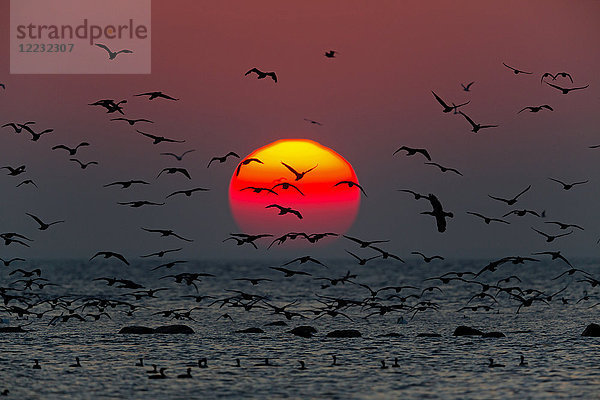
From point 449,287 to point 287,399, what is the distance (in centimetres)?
8381

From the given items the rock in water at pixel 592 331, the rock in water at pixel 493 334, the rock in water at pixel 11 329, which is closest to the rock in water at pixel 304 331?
the rock in water at pixel 493 334

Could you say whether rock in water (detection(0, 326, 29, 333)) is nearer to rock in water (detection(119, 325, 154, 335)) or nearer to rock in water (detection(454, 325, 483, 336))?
rock in water (detection(119, 325, 154, 335))

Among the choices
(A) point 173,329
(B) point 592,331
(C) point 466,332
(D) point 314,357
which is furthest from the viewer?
(A) point 173,329

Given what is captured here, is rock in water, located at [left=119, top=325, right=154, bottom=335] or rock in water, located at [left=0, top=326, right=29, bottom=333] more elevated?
rock in water, located at [left=0, top=326, right=29, bottom=333]

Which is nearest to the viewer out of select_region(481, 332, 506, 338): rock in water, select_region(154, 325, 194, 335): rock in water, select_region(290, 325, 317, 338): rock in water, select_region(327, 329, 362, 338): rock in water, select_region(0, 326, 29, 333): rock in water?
select_region(481, 332, 506, 338): rock in water

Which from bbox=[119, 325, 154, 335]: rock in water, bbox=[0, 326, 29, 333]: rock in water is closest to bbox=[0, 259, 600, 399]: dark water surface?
bbox=[0, 326, 29, 333]: rock in water

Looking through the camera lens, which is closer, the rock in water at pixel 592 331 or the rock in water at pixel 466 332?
the rock in water at pixel 592 331

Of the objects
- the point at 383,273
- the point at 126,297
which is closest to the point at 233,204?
the point at 126,297

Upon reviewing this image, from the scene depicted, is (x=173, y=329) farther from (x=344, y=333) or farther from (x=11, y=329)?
(x=344, y=333)

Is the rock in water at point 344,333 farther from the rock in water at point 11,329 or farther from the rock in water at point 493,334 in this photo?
the rock in water at point 11,329

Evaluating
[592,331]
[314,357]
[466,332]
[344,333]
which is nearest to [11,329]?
[344,333]

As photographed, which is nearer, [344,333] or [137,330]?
[344,333]

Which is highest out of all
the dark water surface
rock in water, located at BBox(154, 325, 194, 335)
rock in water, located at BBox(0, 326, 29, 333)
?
rock in water, located at BBox(0, 326, 29, 333)

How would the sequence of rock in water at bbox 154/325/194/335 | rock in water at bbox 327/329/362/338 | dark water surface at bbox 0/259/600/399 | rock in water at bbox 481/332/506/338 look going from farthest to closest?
rock in water at bbox 154/325/194/335 → rock in water at bbox 327/329/362/338 → rock in water at bbox 481/332/506/338 → dark water surface at bbox 0/259/600/399
